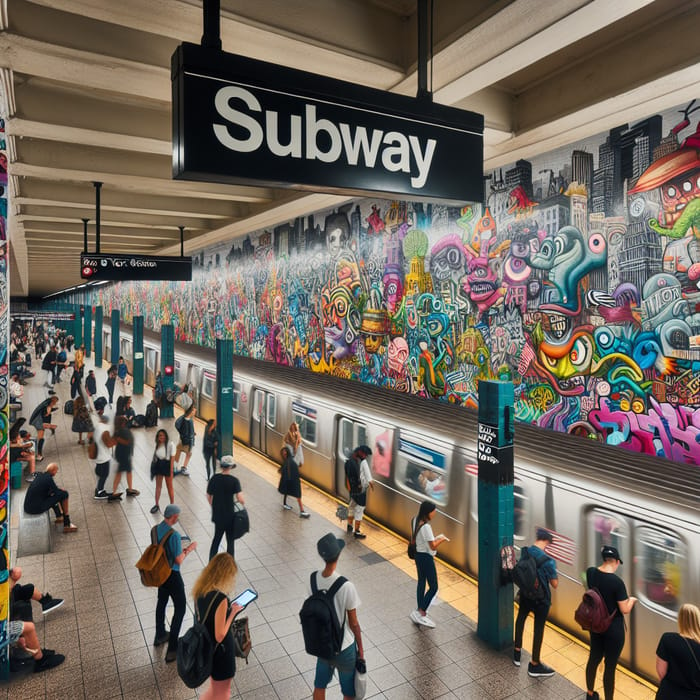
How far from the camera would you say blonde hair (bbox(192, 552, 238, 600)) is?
351cm

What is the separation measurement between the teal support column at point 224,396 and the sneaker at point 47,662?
587cm

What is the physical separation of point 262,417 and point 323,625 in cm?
788

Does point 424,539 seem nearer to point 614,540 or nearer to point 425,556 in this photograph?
point 425,556

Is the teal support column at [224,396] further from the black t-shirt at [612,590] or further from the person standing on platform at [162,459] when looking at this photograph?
the black t-shirt at [612,590]

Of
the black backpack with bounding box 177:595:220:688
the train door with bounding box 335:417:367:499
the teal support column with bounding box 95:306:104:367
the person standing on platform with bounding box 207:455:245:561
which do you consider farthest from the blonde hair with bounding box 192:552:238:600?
the teal support column with bounding box 95:306:104:367

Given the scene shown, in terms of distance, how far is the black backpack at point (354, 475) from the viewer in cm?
730

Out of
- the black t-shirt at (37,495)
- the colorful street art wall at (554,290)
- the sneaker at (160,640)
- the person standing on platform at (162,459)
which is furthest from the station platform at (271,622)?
the colorful street art wall at (554,290)

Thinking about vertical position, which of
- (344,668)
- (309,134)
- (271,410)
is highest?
(309,134)

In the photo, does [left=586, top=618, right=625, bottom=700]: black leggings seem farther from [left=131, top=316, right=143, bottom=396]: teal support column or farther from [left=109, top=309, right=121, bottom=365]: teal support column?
[left=109, top=309, right=121, bottom=365]: teal support column

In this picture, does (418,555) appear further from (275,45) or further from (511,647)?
(275,45)

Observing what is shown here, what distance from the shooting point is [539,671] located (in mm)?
4625

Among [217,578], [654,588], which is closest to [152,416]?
[217,578]

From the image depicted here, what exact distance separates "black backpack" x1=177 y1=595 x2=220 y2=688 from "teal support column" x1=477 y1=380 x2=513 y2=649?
289 cm

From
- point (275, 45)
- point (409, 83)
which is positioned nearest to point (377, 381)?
point (409, 83)
